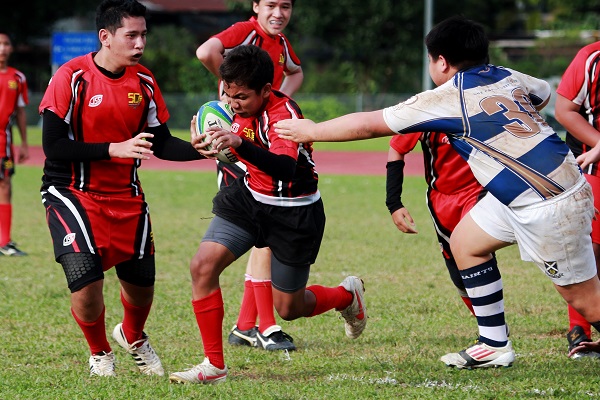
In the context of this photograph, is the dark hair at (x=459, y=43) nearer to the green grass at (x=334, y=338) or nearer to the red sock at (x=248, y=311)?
the green grass at (x=334, y=338)

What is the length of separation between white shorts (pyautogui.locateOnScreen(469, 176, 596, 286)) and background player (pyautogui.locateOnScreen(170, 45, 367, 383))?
1245mm

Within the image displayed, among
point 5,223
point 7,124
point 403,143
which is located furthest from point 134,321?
point 7,124

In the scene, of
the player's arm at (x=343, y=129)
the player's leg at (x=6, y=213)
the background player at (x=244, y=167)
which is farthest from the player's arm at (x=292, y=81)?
the player's leg at (x=6, y=213)

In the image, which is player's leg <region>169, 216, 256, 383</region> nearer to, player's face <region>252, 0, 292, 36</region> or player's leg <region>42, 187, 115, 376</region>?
player's leg <region>42, 187, 115, 376</region>

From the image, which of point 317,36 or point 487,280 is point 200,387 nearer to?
point 487,280

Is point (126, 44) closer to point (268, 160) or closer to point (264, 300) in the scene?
point (268, 160)

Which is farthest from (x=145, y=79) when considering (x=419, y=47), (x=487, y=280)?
(x=419, y=47)

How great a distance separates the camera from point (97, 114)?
5.57m

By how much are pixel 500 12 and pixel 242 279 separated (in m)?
50.2

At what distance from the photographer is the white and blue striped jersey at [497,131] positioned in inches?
194

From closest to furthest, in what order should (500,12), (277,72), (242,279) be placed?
(277,72)
(242,279)
(500,12)

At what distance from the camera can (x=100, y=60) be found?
18.6ft

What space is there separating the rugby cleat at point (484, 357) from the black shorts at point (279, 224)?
1.11 metres

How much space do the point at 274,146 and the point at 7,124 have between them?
22.2 feet
